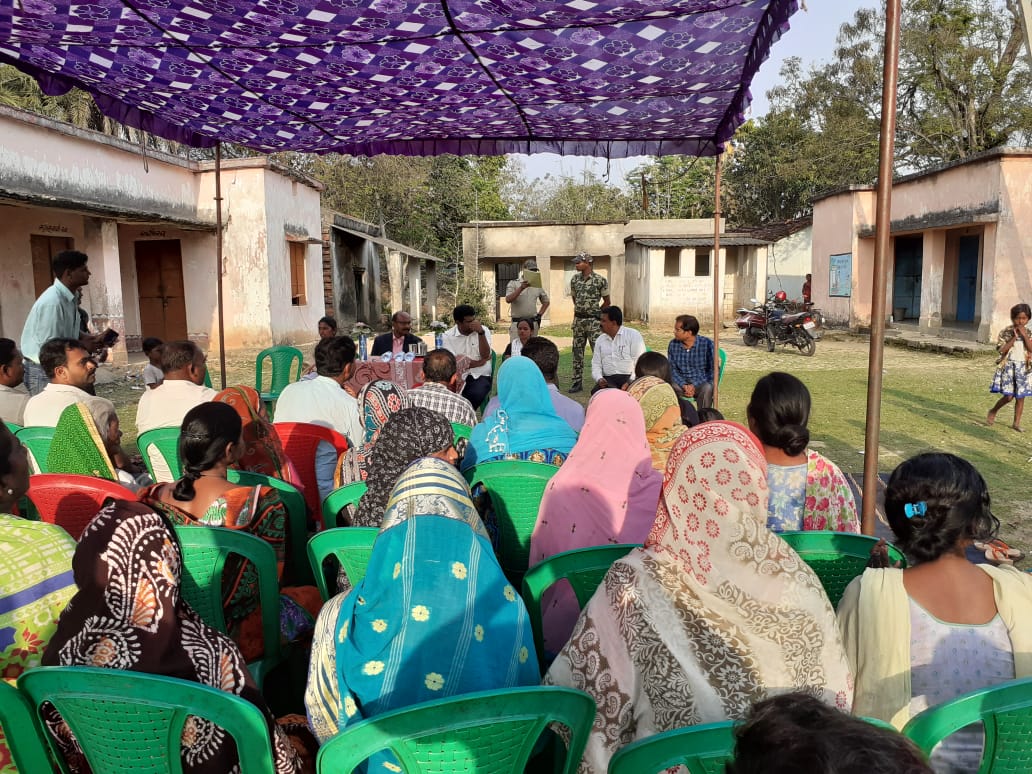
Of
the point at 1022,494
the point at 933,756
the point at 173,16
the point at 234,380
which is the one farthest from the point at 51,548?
the point at 234,380

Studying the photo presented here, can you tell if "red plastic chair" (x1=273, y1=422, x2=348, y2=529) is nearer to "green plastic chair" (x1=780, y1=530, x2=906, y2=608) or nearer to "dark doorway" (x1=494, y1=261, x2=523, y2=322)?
"green plastic chair" (x1=780, y1=530, x2=906, y2=608)

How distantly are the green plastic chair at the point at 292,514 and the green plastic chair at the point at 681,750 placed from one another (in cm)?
213

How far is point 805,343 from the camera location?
15250 mm

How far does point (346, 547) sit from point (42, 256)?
11586 millimetres

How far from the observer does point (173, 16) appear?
130 inches

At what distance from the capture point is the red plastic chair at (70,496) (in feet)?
9.07

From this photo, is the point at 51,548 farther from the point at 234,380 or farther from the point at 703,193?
the point at 703,193

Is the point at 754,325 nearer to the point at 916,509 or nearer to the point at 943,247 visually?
the point at 943,247

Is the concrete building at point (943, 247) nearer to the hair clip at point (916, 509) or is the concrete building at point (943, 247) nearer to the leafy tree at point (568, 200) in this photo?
the hair clip at point (916, 509)

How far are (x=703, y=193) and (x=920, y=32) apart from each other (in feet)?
36.1

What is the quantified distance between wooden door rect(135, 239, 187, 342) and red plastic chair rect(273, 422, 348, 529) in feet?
40.5

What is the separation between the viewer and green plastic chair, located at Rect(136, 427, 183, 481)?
3.72 metres

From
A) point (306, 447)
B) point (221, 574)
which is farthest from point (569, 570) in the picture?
point (306, 447)

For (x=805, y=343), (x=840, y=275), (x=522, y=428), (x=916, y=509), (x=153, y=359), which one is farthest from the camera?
(x=840, y=275)
